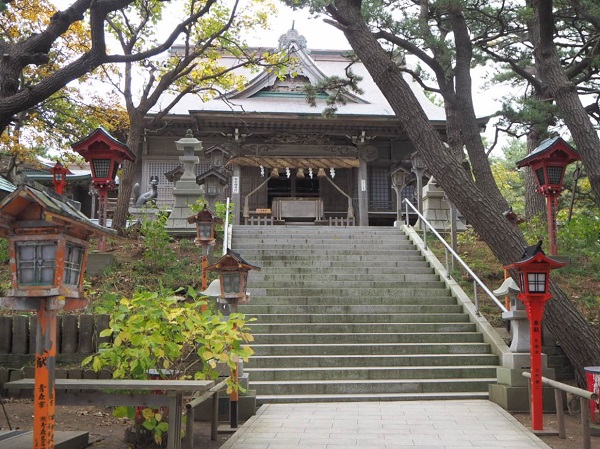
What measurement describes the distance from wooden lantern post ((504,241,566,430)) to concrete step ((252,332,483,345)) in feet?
→ 9.95

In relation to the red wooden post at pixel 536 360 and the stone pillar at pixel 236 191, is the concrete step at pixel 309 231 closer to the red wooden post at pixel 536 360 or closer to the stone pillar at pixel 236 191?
the stone pillar at pixel 236 191

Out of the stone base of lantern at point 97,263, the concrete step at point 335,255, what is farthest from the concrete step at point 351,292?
the stone base of lantern at point 97,263

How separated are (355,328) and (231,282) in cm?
357

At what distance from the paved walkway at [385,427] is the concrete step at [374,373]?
68cm

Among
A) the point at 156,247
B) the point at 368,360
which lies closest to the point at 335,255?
the point at 156,247

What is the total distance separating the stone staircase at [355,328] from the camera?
8648 millimetres

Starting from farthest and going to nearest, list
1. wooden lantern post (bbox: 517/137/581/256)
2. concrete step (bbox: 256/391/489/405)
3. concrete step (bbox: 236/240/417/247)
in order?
1. concrete step (bbox: 236/240/417/247)
2. wooden lantern post (bbox: 517/137/581/256)
3. concrete step (bbox: 256/391/489/405)

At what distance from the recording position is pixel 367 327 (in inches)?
403

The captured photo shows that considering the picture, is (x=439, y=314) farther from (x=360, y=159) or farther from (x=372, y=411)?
(x=360, y=159)

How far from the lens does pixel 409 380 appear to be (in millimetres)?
8828

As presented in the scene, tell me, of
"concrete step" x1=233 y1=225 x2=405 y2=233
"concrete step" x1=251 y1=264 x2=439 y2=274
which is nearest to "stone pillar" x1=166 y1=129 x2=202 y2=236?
"concrete step" x1=233 y1=225 x2=405 y2=233

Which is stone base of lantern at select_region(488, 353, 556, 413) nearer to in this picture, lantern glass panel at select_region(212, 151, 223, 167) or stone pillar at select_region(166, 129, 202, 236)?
stone pillar at select_region(166, 129, 202, 236)

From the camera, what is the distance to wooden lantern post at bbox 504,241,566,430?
6.70 meters

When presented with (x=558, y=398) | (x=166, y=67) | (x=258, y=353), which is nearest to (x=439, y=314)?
(x=258, y=353)
